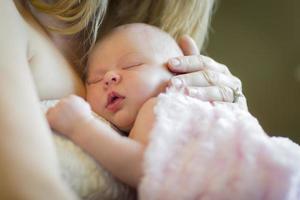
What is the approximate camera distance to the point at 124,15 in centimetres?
104

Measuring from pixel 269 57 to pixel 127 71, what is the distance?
1.11 meters

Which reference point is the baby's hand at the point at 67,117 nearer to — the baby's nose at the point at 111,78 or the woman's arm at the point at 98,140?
the woman's arm at the point at 98,140

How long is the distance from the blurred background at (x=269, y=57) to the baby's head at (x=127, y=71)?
37.7 inches

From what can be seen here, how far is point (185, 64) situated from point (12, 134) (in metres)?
0.39

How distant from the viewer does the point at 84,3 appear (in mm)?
890

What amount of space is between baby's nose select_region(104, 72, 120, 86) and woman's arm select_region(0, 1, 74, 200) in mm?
205

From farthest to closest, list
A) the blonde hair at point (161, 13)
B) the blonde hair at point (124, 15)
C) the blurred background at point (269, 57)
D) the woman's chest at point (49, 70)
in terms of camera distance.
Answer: the blurred background at point (269, 57) < the blonde hair at point (161, 13) < the blonde hair at point (124, 15) < the woman's chest at point (49, 70)

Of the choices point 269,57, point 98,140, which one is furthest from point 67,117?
point 269,57

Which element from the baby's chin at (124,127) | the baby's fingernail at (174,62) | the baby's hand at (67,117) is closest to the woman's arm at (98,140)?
the baby's hand at (67,117)

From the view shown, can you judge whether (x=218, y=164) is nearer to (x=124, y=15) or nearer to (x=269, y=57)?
(x=124, y=15)

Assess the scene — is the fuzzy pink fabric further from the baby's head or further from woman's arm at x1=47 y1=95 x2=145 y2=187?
the baby's head

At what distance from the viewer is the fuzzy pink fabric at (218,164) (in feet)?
2.01

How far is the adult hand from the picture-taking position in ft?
2.75

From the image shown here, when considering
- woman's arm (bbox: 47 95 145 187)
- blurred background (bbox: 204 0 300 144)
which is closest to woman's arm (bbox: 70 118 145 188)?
woman's arm (bbox: 47 95 145 187)
